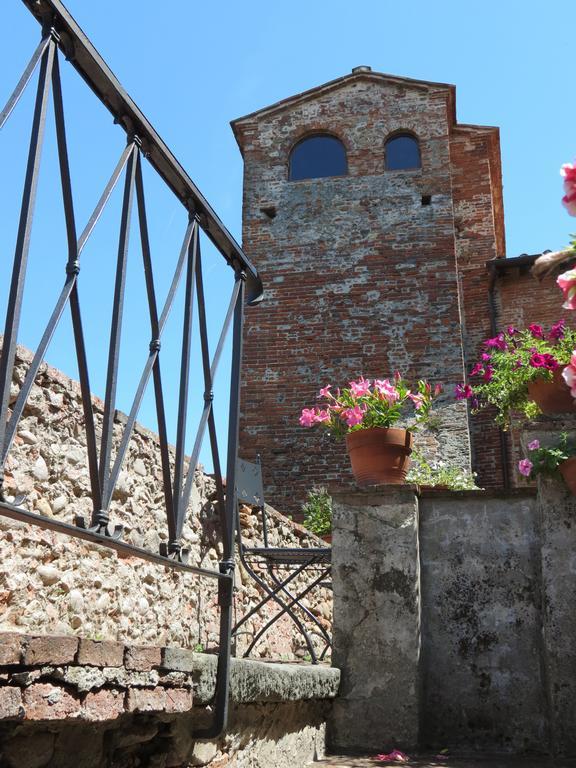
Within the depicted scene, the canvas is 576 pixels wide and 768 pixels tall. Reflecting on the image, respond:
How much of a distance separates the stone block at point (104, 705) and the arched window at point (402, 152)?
11455 mm

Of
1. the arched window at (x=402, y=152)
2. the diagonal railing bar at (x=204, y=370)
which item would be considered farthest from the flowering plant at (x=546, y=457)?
the arched window at (x=402, y=152)

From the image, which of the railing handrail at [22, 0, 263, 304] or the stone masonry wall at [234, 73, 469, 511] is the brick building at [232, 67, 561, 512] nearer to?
the stone masonry wall at [234, 73, 469, 511]

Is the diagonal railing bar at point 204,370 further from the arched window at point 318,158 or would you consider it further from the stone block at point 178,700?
the arched window at point 318,158

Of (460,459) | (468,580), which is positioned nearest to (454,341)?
(460,459)

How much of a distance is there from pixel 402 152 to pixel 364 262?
6.59 feet

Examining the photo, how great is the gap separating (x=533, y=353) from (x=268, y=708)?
8.59ft

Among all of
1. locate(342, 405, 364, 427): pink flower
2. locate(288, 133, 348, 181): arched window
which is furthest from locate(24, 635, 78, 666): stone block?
locate(288, 133, 348, 181): arched window

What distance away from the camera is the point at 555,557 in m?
3.41

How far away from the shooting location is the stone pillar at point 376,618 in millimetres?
3305

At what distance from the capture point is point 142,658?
1.65m

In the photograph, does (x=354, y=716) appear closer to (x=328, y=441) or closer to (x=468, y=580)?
(x=468, y=580)

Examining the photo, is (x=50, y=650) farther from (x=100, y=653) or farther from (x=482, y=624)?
(x=482, y=624)

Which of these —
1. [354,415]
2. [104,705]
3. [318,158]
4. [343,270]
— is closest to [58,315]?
[104,705]

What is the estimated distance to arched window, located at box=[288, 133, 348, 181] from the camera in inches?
487
